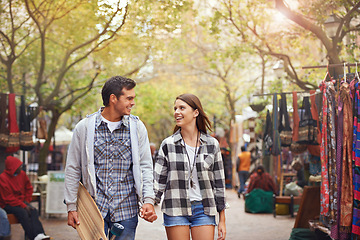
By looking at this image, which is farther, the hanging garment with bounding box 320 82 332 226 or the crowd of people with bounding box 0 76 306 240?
the hanging garment with bounding box 320 82 332 226

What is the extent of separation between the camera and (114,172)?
14.6 ft

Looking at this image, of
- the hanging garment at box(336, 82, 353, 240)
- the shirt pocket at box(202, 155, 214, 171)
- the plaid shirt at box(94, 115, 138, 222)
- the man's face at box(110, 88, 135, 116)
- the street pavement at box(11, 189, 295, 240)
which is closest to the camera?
the plaid shirt at box(94, 115, 138, 222)

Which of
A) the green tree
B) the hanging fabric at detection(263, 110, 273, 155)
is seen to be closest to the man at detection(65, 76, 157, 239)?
the green tree

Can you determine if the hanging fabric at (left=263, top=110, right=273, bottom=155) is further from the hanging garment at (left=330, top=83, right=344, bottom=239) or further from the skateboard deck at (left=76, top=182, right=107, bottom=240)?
the skateboard deck at (left=76, top=182, right=107, bottom=240)

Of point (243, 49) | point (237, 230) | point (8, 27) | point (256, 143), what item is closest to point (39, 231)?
point (237, 230)

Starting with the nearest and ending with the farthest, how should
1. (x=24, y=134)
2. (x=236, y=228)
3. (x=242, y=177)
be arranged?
(x=24, y=134) → (x=236, y=228) → (x=242, y=177)

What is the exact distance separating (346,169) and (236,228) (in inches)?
237

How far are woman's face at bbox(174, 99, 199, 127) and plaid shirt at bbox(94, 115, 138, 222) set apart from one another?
2.35 feet

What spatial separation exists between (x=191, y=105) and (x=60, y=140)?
912 inches

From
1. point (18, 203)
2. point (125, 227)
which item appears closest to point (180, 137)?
point (125, 227)

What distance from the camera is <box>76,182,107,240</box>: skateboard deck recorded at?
4.13 meters

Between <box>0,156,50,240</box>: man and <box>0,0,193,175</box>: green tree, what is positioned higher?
<box>0,0,193,175</box>: green tree

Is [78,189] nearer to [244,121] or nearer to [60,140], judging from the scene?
[244,121]

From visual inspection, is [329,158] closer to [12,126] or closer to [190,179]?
[190,179]
